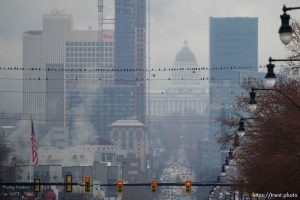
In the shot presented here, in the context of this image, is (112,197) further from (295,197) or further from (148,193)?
(295,197)

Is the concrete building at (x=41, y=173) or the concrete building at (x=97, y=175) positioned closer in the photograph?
the concrete building at (x=41, y=173)

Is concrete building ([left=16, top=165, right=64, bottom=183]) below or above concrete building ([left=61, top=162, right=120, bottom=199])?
above

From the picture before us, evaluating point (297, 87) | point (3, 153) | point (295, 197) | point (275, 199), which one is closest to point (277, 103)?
point (297, 87)

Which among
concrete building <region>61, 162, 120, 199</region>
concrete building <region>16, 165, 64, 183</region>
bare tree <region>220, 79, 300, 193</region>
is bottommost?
concrete building <region>61, 162, 120, 199</region>

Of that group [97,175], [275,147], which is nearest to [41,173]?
[97,175]

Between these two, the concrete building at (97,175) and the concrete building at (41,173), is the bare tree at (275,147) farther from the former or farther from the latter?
the concrete building at (97,175)

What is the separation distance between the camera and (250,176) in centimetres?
6088

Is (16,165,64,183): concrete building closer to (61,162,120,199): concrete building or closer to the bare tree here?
(61,162,120,199): concrete building

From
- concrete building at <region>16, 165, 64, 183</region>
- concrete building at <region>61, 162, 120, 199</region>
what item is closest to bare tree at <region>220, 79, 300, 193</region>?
concrete building at <region>16, 165, 64, 183</region>

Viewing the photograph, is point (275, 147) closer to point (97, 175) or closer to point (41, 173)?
point (41, 173)

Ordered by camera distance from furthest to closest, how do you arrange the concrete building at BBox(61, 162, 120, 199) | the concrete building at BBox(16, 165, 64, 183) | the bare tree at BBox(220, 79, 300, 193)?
the concrete building at BBox(61, 162, 120, 199), the concrete building at BBox(16, 165, 64, 183), the bare tree at BBox(220, 79, 300, 193)

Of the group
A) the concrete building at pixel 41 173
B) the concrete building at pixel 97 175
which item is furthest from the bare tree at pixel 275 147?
the concrete building at pixel 97 175

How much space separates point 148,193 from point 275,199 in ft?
466

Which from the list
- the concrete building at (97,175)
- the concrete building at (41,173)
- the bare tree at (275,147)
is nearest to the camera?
the bare tree at (275,147)
